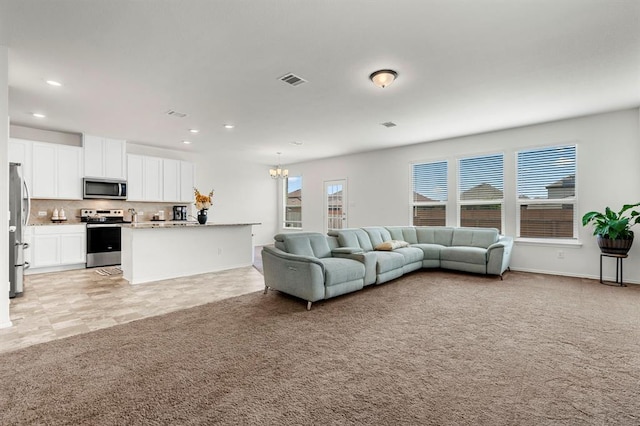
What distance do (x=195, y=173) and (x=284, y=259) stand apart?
17.1 ft

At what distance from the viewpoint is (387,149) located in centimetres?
766

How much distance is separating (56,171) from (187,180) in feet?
8.18

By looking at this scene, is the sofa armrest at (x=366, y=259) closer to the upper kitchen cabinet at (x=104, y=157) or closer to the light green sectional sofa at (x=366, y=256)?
the light green sectional sofa at (x=366, y=256)

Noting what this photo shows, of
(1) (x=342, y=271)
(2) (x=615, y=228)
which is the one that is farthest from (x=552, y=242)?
(1) (x=342, y=271)

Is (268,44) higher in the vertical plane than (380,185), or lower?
higher

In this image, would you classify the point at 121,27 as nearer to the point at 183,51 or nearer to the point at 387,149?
the point at 183,51

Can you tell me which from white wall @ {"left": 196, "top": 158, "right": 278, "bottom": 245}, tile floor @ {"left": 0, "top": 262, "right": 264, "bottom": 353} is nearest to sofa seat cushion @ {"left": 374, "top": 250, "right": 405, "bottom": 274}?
tile floor @ {"left": 0, "top": 262, "right": 264, "bottom": 353}

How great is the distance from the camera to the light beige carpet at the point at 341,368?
1722mm

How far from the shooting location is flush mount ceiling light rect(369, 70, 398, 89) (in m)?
3.45

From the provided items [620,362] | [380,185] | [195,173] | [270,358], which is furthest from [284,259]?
[195,173]

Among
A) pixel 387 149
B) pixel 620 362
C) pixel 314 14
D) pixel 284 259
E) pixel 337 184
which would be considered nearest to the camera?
pixel 620 362

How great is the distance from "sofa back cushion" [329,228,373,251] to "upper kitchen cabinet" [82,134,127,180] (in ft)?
16.3

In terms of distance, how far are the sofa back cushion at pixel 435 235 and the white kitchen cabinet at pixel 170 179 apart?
228 inches

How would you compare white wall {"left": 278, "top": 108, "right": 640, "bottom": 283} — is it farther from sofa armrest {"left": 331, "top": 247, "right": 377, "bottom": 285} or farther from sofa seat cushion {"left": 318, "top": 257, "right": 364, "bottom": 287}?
sofa seat cushion {"left": 318, "top": 257, "right": 364, "bottom": 287}
